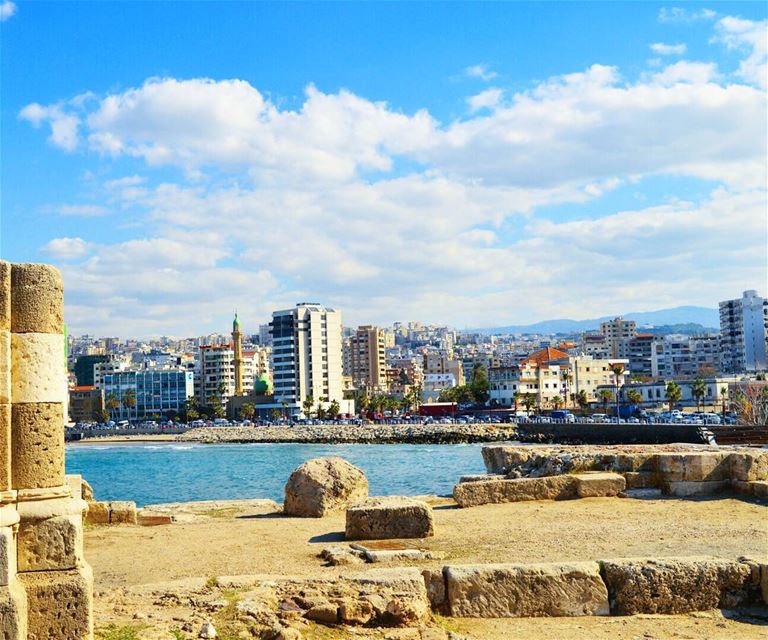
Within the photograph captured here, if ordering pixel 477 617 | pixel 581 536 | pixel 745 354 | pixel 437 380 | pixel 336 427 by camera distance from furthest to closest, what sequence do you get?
1. pixel 437 380
2. pixel 745 354
3. pixel 336 427
4. pixel 581 536
5. pixel 477 617

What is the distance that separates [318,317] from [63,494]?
482 ft

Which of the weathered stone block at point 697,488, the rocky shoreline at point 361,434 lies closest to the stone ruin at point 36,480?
the weathered stone block at point 697,488

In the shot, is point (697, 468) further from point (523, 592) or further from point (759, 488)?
point (523, 592)

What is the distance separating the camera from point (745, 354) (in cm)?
17625

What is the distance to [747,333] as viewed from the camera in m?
177

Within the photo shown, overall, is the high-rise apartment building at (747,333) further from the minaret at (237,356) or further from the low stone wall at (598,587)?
the low stone wall at (598,587)

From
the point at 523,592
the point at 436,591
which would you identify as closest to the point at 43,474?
the point at 436,591

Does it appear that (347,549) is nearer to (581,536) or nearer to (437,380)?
(581,536)

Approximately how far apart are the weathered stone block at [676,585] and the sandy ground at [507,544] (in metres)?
0.17

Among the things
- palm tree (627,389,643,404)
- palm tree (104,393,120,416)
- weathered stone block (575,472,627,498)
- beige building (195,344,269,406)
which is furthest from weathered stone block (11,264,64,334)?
beige building (195,344,269,406)

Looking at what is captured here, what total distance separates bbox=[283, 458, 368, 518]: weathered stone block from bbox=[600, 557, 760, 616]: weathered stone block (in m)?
6.95

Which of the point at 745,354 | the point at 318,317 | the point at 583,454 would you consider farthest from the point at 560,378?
the point at 583,454

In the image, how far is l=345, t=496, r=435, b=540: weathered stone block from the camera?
12047 millimetres

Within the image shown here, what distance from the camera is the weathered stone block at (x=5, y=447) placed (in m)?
7.00
